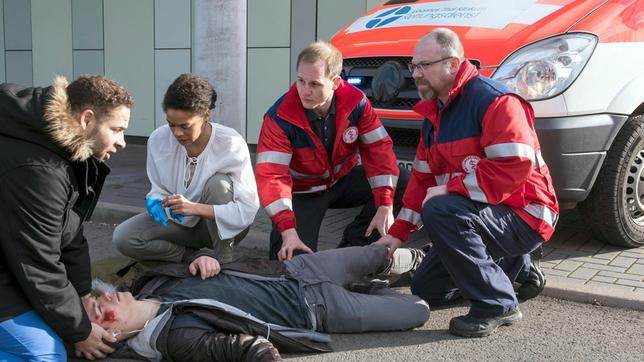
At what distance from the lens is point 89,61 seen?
1143 cm

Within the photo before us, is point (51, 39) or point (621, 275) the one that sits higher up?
point (51, 39)

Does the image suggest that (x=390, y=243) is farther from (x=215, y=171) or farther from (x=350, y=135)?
(x=215, y=171)

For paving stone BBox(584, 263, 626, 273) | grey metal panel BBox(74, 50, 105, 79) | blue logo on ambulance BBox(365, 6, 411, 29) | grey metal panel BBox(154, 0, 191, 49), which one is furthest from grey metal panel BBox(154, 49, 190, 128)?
paving stone BBox(584, 263, 626, 273)

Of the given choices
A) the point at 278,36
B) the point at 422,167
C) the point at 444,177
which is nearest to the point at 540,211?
the point at 444,177

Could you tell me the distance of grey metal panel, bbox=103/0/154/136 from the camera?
35.3ft

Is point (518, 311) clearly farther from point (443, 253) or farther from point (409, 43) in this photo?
point (409, 43)

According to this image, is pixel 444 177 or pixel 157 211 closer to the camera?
pixel 444 177

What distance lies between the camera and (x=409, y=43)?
4.79 metres

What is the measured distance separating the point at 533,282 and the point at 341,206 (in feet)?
4.37

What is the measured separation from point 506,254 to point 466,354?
560 millimetres

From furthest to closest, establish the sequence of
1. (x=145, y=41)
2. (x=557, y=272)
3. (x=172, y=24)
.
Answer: (x=145, y=41) → (x=172, y=24) → (x=557, y=272)

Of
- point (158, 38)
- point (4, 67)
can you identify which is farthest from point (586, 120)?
point (4, 67)

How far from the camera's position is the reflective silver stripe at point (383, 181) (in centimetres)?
433

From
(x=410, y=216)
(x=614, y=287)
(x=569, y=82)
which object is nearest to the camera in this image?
(x=410, y=216)
